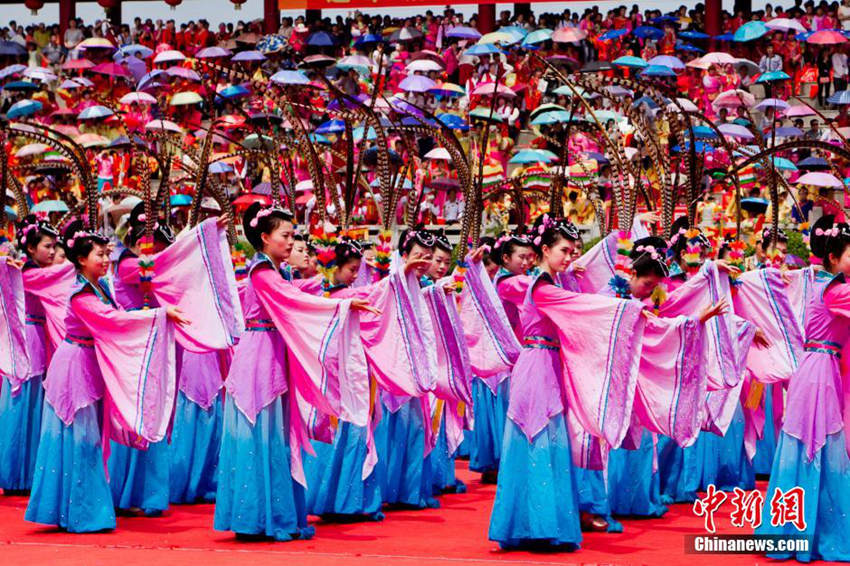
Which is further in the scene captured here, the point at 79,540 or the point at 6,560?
the point at 79,540

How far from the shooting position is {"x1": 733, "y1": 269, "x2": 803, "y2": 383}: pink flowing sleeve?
8.20 metres

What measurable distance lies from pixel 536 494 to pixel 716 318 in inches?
75.8

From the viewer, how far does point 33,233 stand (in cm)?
823

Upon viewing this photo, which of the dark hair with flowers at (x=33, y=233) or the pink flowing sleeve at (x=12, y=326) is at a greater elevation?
the dark hair with flowers at (x=33, y=233)

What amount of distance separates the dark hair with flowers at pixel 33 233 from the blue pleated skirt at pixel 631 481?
3.55m

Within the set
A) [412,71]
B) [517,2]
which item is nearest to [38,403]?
[412,71]

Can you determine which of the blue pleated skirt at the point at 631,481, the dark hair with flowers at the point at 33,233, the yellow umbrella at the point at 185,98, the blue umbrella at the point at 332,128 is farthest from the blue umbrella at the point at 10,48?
the blue pleated skirt at the point at 631,481

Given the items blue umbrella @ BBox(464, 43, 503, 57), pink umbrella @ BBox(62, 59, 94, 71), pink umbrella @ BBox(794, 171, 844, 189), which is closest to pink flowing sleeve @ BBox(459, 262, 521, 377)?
pink umbrella @ BBox(794, 171, 844, 189)

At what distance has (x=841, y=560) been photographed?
236 inches

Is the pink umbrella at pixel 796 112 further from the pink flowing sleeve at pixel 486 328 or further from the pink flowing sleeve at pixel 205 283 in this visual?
the pink flowing sleeve at pixel 205 283

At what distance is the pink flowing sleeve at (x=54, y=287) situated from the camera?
815 centimetres

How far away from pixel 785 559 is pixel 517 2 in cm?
1722

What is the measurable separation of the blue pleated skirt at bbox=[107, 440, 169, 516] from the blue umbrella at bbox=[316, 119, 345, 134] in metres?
9.85

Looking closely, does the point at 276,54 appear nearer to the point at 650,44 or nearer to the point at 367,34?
the point at 367,34
